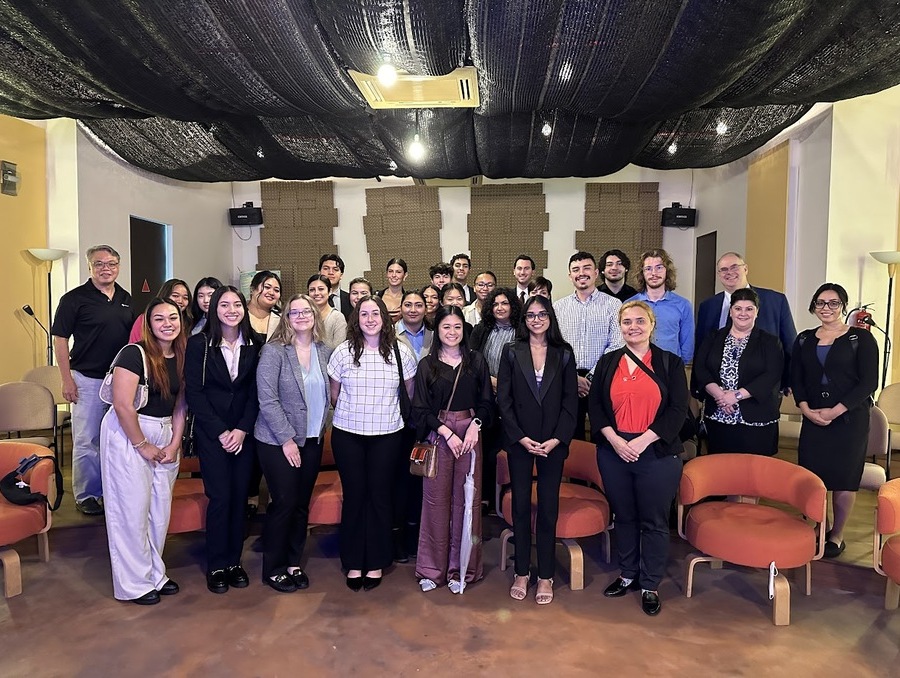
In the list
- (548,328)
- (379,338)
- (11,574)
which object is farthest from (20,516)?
(548,328)

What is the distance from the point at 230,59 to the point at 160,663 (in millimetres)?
2624

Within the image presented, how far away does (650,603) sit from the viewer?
296 cm

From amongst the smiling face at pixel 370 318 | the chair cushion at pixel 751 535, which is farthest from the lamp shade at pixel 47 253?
the chair cushion at pixel 751 535

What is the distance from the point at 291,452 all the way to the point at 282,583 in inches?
27.6

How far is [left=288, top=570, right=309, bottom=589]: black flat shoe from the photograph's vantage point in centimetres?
321

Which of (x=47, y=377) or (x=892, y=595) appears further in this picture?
(x=47, y=377)

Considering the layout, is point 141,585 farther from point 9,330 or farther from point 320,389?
point 9,330

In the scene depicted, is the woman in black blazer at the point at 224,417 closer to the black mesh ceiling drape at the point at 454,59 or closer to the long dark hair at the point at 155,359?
the long dark hair at the point at 155,359

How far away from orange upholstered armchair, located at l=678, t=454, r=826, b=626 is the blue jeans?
3.58 meters

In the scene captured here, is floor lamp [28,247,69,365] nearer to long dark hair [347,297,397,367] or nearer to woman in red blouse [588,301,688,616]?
long dark hair [347,297,397,367]

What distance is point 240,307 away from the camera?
10.2 ft

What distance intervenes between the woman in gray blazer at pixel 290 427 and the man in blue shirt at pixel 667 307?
76.2 inches

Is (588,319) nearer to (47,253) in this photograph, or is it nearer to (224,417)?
(224,417)

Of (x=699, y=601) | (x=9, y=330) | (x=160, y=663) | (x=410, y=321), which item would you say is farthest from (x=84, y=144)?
(x=699, y=601)
